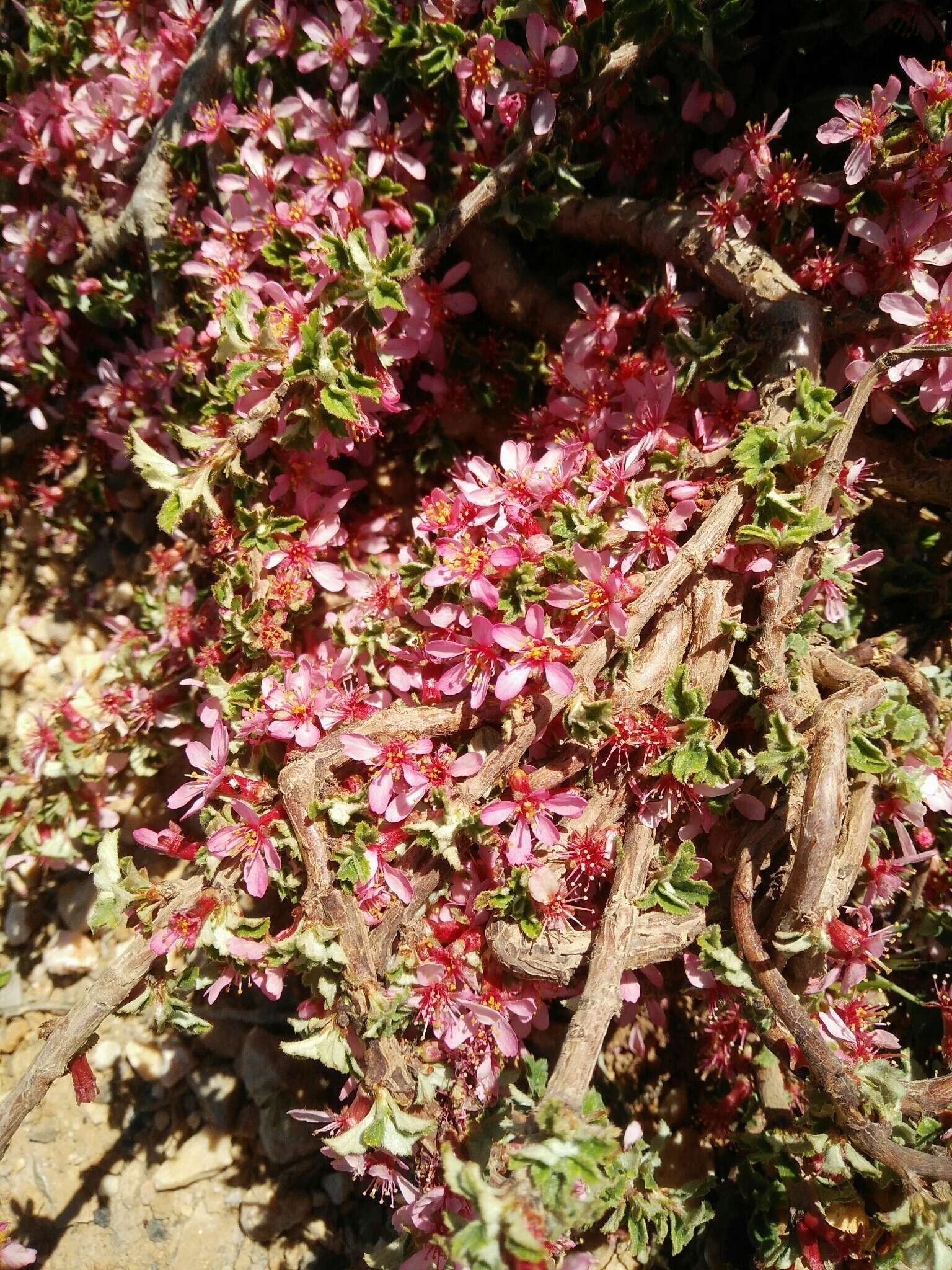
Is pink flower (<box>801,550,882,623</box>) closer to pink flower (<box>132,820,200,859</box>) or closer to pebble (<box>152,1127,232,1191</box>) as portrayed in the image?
pink flower (<box>132,820,200,859</box>)

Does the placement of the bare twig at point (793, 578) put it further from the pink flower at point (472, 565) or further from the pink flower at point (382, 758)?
the pink flower at point (382, 758)

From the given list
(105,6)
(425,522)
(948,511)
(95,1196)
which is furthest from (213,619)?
(948,511)

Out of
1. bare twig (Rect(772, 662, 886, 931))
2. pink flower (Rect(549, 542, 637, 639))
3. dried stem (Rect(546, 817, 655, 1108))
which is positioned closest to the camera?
dried stem (Rect(546, 817, 655, 1108))

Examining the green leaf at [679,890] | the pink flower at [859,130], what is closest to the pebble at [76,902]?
the green leaf at [679,890]

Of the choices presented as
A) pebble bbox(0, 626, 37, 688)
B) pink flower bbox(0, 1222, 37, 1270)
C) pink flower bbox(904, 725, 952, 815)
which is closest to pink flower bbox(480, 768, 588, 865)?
pink flower bbox(904, 725, 952, 815)

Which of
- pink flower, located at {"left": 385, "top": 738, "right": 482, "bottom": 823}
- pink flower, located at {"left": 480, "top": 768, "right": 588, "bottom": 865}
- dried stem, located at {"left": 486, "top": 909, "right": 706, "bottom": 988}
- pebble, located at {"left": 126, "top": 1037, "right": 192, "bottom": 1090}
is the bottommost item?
pebble, located at {"left": 126, "top": 1037, "right": 192, "bottom": 1090}
